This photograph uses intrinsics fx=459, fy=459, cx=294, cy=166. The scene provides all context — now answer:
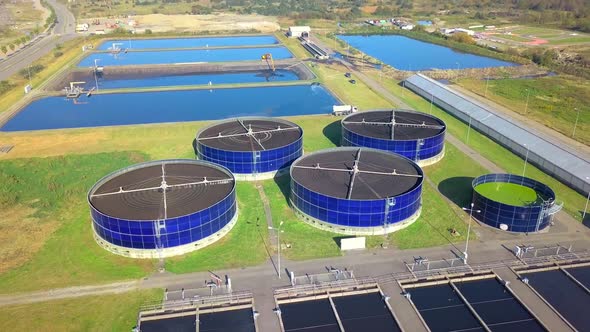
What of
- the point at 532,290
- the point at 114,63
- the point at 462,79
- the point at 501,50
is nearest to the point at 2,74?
the point at 114,63

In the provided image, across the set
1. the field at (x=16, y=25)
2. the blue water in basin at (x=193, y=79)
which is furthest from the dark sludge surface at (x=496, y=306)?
the field at (x=16, y=25)

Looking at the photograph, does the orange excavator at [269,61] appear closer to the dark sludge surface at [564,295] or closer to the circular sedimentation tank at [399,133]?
the circular sedimentation tank at [399,133]

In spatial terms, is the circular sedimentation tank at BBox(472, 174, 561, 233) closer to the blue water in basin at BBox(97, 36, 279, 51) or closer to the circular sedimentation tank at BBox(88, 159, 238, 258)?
the circular sedimentation tank at BBox(88, 159, 238, 258)

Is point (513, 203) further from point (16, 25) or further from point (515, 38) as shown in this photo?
point (16, 25)

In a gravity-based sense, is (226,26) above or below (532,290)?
above

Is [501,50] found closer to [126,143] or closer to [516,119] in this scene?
[516,119]
